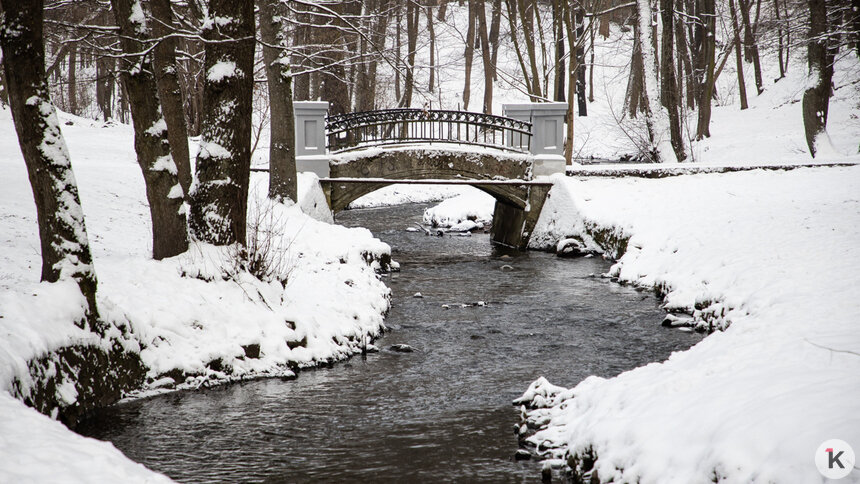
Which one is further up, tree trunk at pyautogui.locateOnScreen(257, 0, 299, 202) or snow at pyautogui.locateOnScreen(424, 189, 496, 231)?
tree trunk at pyautogui.locateOnScreen(257, 0, 299, 202)

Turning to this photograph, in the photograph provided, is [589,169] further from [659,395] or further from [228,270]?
[659,395]

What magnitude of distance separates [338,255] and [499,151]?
22.3 feet

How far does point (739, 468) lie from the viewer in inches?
149

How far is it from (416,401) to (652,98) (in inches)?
571

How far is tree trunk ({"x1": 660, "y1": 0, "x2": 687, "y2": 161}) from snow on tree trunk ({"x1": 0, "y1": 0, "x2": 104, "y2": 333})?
55.6ft

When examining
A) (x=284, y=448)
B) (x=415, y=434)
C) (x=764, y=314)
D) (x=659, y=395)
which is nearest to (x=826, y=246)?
(x=764, y=314)

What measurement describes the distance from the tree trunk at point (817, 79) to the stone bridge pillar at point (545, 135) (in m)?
6.46

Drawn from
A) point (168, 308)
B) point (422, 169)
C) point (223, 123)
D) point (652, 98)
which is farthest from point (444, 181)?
point (168, 308)

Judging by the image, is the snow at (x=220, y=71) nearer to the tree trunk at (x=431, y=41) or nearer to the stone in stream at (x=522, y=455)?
the stone in stream at (x=522, y=455)

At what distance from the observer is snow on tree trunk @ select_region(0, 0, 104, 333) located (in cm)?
533

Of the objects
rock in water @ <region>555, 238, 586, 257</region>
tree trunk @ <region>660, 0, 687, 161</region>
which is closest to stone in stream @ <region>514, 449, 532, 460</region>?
rock in water @ <region>555, 238, 586, 257</region>

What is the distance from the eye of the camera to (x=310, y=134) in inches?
612

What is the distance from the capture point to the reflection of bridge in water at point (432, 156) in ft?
51.4

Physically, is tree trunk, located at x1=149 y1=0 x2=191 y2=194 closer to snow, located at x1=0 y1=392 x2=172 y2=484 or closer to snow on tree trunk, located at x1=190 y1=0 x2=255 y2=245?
snow on tree trunk, located at x1=190 y1=0 x2=255 y2=245
